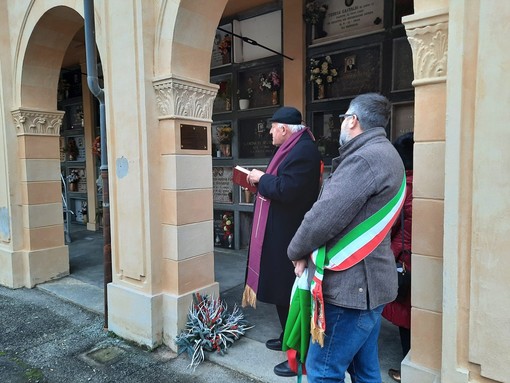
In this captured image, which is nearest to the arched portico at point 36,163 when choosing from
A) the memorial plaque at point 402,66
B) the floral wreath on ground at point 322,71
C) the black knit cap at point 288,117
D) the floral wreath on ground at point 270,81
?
the floral wreath on ground at point 270,81

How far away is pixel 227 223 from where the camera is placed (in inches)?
242

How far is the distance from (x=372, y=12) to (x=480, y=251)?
4.00 m

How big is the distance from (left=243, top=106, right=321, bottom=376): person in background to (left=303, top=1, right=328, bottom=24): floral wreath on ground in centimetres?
306

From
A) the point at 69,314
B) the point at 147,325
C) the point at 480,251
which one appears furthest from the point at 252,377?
the point at 69,314

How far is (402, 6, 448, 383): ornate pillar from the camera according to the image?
6.00ft

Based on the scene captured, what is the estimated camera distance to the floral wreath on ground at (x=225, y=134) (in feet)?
19.8

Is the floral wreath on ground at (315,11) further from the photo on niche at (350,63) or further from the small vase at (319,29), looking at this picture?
the photo on niche at (350,63)

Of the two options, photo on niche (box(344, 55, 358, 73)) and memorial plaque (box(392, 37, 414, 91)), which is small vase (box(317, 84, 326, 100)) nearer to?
photo on niche (box(344, 55, 358, 73))

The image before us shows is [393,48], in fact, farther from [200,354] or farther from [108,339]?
[108,339]

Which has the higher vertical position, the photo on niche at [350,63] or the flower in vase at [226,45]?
the flower in vase at [226,45]

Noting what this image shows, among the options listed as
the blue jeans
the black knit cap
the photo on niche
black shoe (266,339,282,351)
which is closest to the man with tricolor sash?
the blue jeans

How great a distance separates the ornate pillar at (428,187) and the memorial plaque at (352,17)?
3.08 m

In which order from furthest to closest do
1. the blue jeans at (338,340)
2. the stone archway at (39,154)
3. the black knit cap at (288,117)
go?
1. the stone archway at (39,154)
2. the black knit cap at (288,117)
3. the blue jeans at (338,340)

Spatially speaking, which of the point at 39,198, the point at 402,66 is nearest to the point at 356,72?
the point at 402,66
